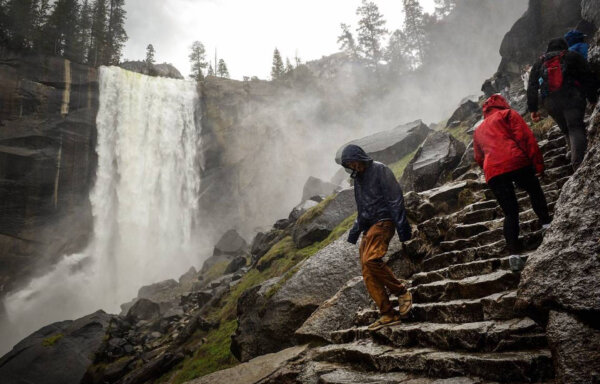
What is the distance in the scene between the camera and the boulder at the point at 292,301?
22.1 ft

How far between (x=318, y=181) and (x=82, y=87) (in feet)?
82.4

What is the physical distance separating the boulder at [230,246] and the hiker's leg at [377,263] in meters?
21.5

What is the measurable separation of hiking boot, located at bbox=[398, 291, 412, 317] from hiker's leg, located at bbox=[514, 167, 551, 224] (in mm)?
2055

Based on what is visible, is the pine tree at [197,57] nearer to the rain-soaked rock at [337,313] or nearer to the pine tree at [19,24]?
the pine tree at [19,24]

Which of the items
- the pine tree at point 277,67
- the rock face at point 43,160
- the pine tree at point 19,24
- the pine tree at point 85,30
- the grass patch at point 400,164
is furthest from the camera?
the pine tree at point 277,67

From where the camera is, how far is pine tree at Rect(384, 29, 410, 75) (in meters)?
48.5

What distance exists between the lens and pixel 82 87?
30.5 m

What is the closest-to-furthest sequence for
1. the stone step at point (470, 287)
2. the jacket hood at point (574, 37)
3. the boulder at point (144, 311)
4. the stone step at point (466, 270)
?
the stone step at point (470, 287) < the stone step at point (466, 270) < the jacket hood at point (574, 37) < the boulder at point (144, 311)

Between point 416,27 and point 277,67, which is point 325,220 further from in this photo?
point 416,27

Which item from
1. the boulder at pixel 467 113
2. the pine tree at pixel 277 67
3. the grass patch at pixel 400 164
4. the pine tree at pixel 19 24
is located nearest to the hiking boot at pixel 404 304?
the grass patch at pixel 400 164

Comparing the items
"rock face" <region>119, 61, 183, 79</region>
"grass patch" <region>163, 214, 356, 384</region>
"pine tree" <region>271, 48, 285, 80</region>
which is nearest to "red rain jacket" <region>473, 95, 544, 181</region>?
"grass patch" <region>163, 214, 356, 384</region>

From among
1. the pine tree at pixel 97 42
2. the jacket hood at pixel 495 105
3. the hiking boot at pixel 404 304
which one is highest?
the pine tree at pixel 97 42

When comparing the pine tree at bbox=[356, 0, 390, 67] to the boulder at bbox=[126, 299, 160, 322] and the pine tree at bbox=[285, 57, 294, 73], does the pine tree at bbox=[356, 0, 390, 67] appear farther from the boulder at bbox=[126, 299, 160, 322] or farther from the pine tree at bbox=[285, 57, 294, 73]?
the boulder at bbox=[126, 299, 160, 322]

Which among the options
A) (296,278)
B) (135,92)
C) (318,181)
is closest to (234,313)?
(296,278)
